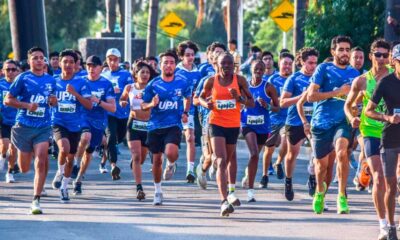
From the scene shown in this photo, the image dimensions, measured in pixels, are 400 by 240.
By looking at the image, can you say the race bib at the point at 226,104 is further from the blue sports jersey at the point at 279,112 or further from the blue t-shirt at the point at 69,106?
the blue sports jersey at the point at 279,112

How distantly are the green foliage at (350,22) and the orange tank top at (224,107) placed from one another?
1205 cm

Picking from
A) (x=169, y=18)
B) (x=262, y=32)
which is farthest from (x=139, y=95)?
(x=262, y=32)

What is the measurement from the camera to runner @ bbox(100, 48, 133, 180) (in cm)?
2061

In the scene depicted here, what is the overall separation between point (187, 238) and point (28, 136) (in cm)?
345

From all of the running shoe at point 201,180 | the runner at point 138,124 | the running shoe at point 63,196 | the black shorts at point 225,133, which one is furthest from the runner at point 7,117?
the black shorts at point 225,133

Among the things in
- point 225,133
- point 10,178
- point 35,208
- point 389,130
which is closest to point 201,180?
point 10,178

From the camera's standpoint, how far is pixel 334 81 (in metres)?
15.6

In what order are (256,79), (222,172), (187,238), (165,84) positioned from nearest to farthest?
(187,238)
(222,172)
(165,84)
(256,79)

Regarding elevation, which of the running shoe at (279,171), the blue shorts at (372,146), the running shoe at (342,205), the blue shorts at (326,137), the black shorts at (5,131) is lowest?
the running shoe at (279,171)

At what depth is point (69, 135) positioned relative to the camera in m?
17.5

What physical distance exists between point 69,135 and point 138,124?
3.08 feet

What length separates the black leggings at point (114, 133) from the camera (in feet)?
67.6

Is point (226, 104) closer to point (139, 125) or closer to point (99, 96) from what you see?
point (139, 125)

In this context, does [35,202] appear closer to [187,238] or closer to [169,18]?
[187,238]
